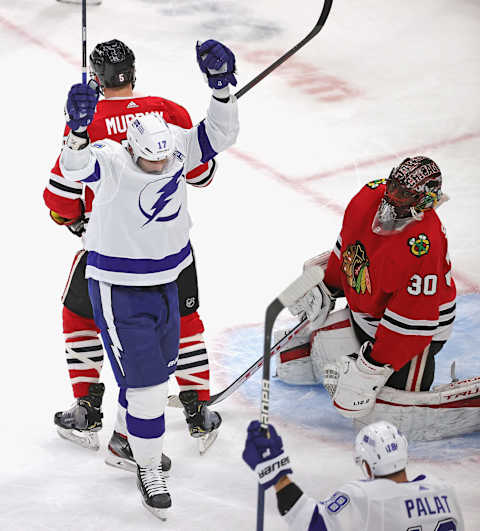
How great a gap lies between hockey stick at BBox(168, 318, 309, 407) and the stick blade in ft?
3.57

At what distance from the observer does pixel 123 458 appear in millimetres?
3199

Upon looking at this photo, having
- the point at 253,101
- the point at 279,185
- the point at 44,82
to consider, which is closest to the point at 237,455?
the point at 279,185

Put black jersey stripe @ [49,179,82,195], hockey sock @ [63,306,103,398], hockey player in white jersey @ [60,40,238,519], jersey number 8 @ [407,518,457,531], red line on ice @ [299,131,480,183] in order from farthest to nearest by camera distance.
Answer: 1. red line on ice @ [299,131,480,183]
2. hockey sock @ [63,306,103,398]
3. black jersey stripe @ [49,179,82,195]
4. hockey player in white jersey @ [60,40,238,519]
5. jersey number 8 @ [407,518,457,531]

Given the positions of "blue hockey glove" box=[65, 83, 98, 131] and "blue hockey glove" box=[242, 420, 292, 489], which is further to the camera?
"blue hockey glove" box=[65, 83, 98, 131]

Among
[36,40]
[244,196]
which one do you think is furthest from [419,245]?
[36,40]

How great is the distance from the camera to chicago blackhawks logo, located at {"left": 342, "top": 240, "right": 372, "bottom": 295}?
3.24m

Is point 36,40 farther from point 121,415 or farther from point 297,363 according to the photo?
point 121,415

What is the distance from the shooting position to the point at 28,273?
171 inches

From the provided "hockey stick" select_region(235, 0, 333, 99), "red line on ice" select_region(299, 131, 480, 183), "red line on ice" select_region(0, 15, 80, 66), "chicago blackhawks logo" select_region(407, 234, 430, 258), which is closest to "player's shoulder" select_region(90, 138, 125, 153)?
"hockey stick" select_region(235, 0, 333, 99)

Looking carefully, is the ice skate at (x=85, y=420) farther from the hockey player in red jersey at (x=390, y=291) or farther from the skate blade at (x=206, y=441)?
the hockey player in red jersey at (x=390, y=291)

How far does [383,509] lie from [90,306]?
1.27 metres

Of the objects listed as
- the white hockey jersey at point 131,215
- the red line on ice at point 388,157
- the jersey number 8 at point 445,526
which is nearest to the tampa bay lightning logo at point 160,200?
the white hockey jersey at point 131,215

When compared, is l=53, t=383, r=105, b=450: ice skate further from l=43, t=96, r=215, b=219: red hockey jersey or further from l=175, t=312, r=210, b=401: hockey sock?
l=43, t=96, r=215, b=219: red hockey jersey

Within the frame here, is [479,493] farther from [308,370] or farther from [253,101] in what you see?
[253,101]
